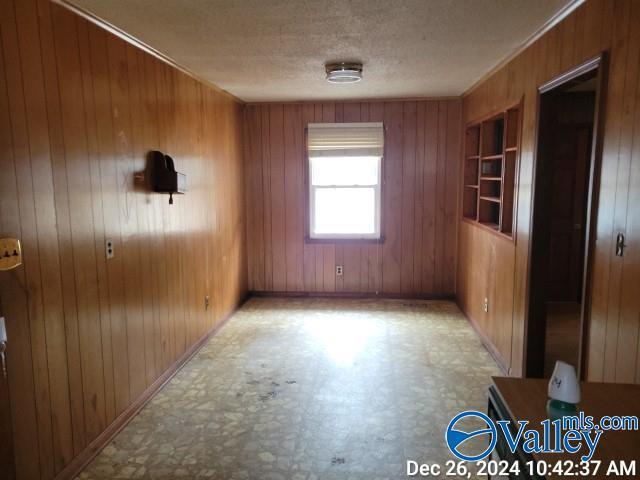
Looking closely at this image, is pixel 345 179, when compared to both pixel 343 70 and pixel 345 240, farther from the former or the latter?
pixel 343 70

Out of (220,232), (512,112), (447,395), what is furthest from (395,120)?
(447,395)

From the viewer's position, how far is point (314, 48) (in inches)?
126

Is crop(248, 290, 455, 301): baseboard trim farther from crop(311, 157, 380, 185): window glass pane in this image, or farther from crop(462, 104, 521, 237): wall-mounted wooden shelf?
crop(311, 157, 380, 185): window glass pane

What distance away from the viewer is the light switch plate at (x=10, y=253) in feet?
6.15

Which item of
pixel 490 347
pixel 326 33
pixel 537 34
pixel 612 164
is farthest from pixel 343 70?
pixel 490 347

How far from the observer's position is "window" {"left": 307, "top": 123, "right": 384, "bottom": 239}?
17.9 ft

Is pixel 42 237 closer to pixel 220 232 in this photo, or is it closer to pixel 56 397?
pixel 56 397

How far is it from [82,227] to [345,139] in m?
3.57

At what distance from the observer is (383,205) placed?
18.2 feet

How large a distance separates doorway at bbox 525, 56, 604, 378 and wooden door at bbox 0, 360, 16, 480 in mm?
2568

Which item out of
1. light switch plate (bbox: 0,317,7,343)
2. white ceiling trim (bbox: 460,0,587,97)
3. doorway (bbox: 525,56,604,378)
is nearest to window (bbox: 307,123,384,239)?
white ceiling trim (bbox: 460,0,587,97)

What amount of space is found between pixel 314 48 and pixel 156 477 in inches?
107

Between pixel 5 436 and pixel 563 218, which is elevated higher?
pixel 563 218

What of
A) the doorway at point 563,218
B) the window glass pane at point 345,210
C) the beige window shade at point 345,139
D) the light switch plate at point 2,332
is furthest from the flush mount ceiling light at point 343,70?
the light switch plate at point 2,332
